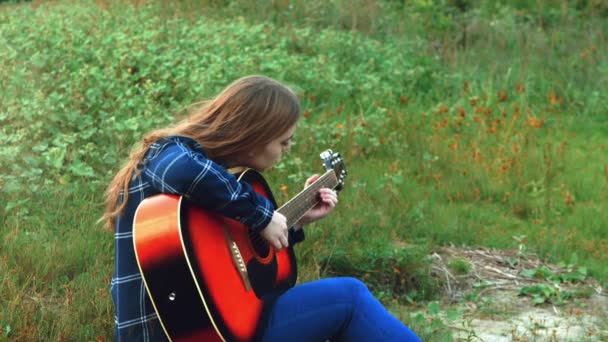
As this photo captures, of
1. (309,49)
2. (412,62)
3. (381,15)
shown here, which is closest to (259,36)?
(309,49)

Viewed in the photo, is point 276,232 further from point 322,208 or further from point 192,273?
point 322,208

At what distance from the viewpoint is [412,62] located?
937cm

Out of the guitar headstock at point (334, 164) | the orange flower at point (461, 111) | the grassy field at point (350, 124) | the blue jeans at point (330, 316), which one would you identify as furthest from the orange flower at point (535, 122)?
the blue jeans at point (330, 316)

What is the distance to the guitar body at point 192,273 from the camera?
2945mm

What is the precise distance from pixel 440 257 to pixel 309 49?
14.1 ft

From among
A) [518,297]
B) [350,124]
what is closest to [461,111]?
[350,124]

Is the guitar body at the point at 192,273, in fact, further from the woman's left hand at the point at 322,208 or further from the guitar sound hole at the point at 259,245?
the woman's left hand at the point at 322,208

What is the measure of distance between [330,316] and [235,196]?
497 millimetres

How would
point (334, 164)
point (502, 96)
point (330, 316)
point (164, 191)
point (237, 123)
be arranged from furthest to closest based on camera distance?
point (502, 96) < point (334, 164) < point (237, 123) < point (330, 316) < point (164, 191)

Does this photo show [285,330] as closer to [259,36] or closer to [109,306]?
[109,306]

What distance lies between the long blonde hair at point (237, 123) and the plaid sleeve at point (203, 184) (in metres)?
0.15

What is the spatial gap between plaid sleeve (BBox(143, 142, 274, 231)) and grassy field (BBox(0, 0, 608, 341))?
1149 mm

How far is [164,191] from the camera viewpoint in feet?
10.0

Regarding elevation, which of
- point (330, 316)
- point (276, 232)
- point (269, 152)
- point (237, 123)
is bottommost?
point (330, 316)
